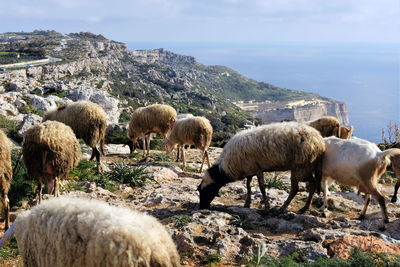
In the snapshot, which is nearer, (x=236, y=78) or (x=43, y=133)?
(x=43, y=133)

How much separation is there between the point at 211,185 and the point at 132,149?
8.86 metres

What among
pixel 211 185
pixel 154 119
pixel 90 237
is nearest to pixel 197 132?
pixel 154 119

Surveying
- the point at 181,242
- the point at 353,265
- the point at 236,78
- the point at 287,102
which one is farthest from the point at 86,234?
the point at 236,78

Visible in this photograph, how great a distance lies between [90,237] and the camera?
3086 mm

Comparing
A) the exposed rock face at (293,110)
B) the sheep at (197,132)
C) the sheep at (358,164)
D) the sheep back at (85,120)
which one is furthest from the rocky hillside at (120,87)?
the sheep at (358,164)

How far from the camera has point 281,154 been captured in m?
7.34

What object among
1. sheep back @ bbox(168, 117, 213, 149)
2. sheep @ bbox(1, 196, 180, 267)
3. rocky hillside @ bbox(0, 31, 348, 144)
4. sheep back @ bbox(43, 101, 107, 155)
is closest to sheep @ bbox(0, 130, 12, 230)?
sheep @ bbox(1, 196, 180, 267)

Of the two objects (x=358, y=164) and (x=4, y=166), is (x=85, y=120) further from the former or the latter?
(x=358, y=164)

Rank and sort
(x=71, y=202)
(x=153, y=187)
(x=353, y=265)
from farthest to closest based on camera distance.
Result: (x=153, y=187) < (x=353, y=265) < (x=71, y=202)

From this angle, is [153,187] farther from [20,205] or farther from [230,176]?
[20,205]

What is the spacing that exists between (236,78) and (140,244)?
16842 cm

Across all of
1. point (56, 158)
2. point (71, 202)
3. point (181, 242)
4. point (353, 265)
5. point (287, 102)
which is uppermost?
point (71, 202)

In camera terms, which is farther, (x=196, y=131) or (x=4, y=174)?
(x=196, y=131)

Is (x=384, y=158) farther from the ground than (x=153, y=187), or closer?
farther from the ground
